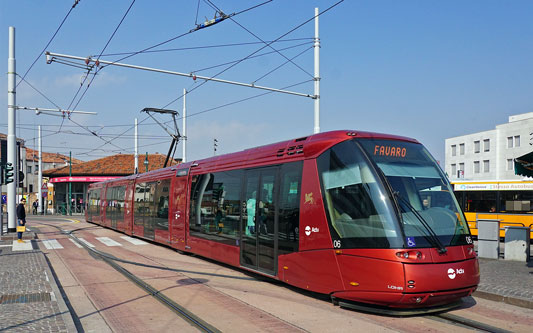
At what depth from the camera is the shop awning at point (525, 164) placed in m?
11.2

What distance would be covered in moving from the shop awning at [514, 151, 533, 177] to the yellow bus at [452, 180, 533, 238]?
792cm

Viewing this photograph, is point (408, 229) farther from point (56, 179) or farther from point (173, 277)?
point (56, 179)

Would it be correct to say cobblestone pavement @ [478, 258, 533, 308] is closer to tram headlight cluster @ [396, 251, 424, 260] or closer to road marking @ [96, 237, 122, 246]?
tram headlight cluster @ [396, 251, 424, 260]

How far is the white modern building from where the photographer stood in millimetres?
48688

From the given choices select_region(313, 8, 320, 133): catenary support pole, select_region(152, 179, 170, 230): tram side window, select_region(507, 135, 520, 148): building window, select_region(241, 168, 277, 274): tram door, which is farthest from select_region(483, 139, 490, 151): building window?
select_region(241, 168, 277, 274): tram door

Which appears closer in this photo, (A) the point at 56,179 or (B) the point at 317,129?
(B) the point at 317,129

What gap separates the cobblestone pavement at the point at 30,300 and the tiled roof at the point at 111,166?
44.9 m

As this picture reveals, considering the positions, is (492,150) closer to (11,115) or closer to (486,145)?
(486,145)

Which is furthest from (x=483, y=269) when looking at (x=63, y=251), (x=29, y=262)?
(x=63, y=251)

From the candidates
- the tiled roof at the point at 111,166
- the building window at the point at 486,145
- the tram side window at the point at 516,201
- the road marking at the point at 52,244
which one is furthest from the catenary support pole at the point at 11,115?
the building window at the point at 486,145

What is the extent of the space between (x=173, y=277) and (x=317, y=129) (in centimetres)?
815

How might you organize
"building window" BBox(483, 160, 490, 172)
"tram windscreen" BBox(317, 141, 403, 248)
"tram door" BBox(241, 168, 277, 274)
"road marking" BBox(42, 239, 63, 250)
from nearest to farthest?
"tram windscreen" BBox(317, 141, 403, 248)
"tram door" BBox(241, 168, 277, 274)
"road marking" BBox(42, 239, 63, 250)
"building window" BBox(483, 160, 490, 172)

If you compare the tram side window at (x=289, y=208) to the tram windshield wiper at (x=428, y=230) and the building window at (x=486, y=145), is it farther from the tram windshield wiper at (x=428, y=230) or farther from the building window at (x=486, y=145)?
the building window at (x=486, y=145)

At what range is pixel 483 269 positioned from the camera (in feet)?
37.5
